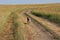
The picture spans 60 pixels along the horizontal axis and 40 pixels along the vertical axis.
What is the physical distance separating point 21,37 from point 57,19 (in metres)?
7.34

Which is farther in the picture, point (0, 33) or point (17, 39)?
point (0, 33)

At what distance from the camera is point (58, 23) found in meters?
17.1

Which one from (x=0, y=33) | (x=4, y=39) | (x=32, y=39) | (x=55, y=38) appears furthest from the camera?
(x=0, y=33)

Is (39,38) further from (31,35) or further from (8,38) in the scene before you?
(8,38)

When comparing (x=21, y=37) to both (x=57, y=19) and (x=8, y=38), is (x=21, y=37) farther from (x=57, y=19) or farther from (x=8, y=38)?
(x=57, y=19)

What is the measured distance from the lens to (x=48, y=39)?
36.3 ft

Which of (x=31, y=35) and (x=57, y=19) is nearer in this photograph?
(x=31, y=35)

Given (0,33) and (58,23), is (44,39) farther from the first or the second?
(58,23)

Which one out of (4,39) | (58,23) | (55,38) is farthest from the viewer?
(58,23)

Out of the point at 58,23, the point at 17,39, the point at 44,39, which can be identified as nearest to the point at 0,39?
the point at 17,39

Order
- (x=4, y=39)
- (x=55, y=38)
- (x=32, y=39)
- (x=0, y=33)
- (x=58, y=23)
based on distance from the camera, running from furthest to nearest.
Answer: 1. (x=58, y=23)
2. (x=0, y=33)
3. (x=4, y=39)
4. (x=32, y=39)
5. (x=55, y=38)

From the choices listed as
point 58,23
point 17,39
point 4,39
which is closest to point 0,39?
point 4,39

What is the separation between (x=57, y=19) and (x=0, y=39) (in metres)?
7.04

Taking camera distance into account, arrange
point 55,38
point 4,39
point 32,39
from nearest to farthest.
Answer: point 55,38 → point 32,39 → point 4,39
